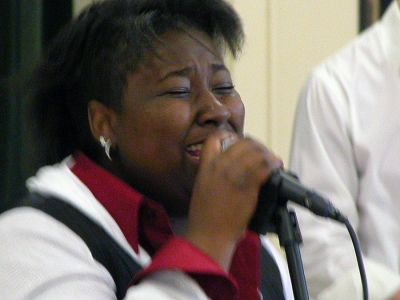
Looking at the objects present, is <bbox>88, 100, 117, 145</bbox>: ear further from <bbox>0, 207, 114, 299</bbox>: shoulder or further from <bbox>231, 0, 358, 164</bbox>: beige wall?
<bbox>231, 0, 358, 164</bbox>: beige wall

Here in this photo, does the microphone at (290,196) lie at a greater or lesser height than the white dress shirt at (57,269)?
greater

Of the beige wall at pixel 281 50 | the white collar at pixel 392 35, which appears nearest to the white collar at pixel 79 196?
the white collar at pixel 392 35

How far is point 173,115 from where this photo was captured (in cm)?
160

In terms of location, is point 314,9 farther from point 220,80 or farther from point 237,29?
point 220,80

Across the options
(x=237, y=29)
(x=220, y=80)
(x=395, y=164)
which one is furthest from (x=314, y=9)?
(x=220, y=80)

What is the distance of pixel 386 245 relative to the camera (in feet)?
7.73

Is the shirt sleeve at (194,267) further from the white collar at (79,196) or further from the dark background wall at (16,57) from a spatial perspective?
the dark background wall at (16,57)

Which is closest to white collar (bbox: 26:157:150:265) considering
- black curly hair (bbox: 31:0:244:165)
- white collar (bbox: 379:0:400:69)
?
black curly hair (bbox: 31:0:244:165)

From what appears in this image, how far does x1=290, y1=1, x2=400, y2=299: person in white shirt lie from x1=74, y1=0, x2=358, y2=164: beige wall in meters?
0.86

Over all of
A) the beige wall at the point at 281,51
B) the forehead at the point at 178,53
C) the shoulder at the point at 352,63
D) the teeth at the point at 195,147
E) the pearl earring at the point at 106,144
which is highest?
the forehead at the point at 178,53

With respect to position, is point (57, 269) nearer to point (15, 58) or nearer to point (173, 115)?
point (173, 115)

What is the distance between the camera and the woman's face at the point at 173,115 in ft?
5.23

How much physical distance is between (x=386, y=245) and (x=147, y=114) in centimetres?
91

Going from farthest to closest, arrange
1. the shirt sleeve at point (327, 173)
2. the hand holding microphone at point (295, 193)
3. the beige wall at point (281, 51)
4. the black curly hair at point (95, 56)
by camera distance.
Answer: the beige wall at point (281, 51) → the shirt sleeve at point (327, 173) → the black curly hair at point (95, 56) → the hand holding microphone at point (295, 193)
